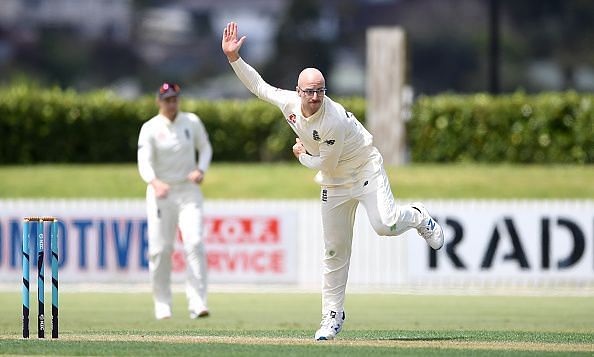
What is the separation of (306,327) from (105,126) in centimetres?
1193

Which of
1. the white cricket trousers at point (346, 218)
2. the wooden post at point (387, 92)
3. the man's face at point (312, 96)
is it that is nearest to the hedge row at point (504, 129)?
the wooden post at point (387, 92)

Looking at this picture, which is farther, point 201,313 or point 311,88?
point 201,313

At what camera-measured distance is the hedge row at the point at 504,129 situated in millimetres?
21156

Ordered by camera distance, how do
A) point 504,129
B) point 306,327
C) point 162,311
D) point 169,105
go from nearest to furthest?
point 306,327 < point 162,311 < point 169,105 < point 504,129

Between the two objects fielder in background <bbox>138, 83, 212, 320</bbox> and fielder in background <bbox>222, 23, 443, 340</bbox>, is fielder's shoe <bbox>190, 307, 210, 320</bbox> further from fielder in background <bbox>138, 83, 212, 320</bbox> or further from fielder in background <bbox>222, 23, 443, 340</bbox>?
fielder in background <bbox>222, 23, 443, 340</bbox>

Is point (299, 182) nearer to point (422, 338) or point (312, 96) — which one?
point (422, 338)

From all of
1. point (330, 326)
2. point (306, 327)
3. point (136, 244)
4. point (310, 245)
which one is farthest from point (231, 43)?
point (136, 244)

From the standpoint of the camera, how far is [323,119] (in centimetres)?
913

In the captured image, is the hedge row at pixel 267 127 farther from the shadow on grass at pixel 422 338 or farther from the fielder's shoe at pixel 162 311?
the shadow on grass at pixel 422 338

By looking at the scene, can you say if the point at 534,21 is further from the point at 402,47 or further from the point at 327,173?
the point at 327,173

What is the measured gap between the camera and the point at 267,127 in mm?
22562

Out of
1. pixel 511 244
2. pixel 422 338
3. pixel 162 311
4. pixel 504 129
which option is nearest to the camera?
pixel 422 338

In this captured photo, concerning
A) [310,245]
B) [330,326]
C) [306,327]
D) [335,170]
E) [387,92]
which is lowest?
[306,327]

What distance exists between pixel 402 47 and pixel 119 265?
6505 mm
